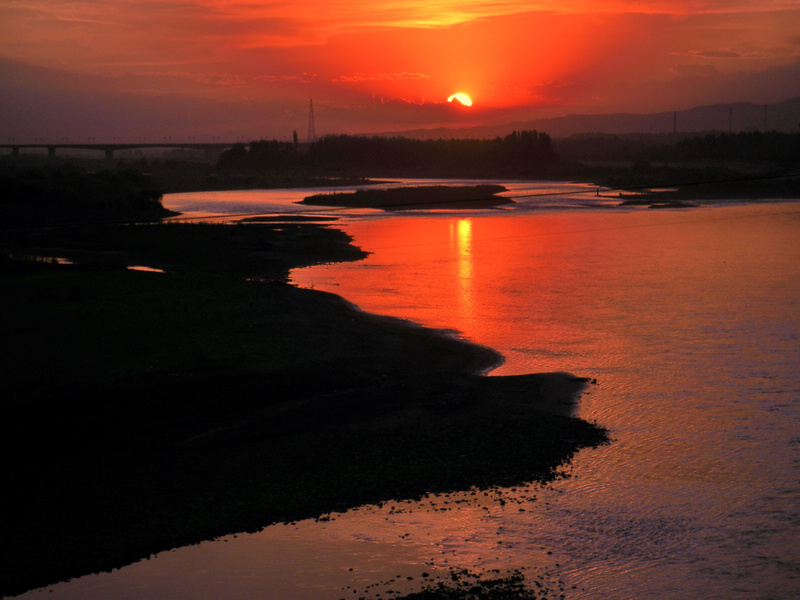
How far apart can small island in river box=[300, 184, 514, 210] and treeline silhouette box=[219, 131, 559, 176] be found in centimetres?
5078

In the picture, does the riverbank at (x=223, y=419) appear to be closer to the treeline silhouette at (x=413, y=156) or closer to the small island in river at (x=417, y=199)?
the small island in river at (x=417, y=199)

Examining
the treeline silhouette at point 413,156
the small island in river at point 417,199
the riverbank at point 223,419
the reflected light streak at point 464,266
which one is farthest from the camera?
the treeline silhouette at point 413,156

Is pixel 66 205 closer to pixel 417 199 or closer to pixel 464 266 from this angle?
pixel 417 199

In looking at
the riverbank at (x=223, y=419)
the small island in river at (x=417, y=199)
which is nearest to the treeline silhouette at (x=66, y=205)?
the small island in river at (x=417, y=199)

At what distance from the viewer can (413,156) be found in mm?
151500

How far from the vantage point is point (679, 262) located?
105ft

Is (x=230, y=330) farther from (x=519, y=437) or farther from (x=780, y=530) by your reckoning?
(x=780, y=530)

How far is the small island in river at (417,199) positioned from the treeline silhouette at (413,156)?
167 feet

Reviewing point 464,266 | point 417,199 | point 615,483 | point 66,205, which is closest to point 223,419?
point 615,483

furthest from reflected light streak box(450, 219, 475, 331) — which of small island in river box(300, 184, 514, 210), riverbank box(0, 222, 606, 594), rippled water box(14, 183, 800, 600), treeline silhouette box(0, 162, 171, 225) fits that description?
treeline silhouette box(0, 162, 171, 225)

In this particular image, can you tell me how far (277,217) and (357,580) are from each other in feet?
146

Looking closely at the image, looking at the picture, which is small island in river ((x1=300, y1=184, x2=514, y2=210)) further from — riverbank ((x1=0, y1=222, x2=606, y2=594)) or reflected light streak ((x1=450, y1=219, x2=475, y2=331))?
riverbank ((x1=0, y1=222, x2=606, y2=594))

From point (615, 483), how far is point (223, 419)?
223 inches

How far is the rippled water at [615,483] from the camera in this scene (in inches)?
320
